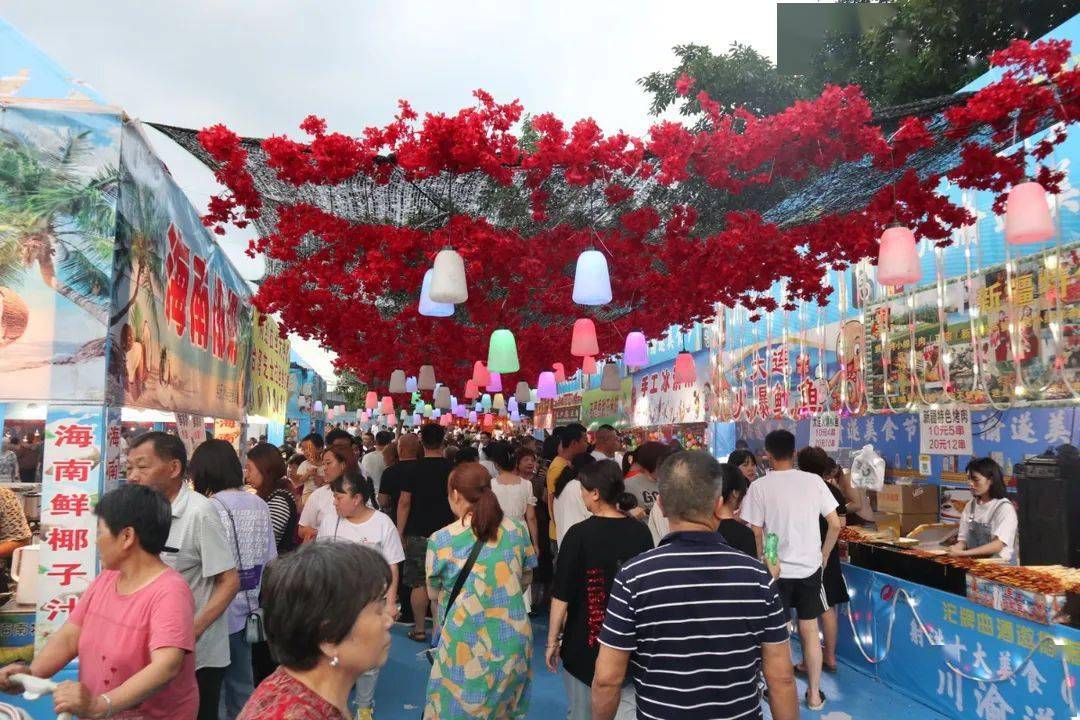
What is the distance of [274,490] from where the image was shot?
15.1 feet

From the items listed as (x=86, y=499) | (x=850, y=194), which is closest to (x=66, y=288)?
(x=86, y=499)

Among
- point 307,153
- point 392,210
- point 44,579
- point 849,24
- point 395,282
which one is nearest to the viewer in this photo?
point 44,579

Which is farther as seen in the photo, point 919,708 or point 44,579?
point 919,708

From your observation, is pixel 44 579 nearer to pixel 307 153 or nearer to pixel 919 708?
pixel 307 153

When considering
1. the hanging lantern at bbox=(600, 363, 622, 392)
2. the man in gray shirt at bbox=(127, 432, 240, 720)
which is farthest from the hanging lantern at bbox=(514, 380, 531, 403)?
the man in gray shirt at bbox=(127, 432, 240, 720)

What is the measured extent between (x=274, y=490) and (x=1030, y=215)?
4490 mm

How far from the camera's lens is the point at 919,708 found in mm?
4887

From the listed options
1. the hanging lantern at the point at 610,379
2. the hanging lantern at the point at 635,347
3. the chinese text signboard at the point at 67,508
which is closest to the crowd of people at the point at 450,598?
the chinese text signboard at the point at 67,508

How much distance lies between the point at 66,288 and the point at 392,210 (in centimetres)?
253

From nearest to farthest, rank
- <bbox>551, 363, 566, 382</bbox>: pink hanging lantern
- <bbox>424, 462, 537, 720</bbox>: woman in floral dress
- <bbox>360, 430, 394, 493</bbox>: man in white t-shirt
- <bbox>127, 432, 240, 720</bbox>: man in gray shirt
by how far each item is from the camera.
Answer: <bbox>127, 432, 240, 720</bbox>: man in gray shirt → <bbox>424, 462, 537, 720</bbox>: woman in floral dress → <bbox>360, 430, 394, 493</bbox>: man in white t-shirt → <bbox>551, 363, 566, 382</bbox>: pink hanging lantern

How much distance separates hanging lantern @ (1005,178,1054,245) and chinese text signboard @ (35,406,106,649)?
5389 mm

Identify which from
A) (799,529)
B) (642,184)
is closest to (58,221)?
(642,184)

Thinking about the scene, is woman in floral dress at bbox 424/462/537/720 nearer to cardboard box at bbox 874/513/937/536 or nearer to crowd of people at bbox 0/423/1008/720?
crowd of people at bbox 0/423/1008/720

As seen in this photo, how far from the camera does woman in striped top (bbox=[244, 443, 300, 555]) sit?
4434 millimetres
